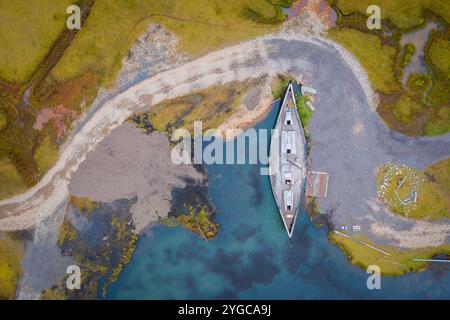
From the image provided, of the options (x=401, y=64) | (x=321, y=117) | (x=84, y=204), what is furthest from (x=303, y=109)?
(x=84, y=204)

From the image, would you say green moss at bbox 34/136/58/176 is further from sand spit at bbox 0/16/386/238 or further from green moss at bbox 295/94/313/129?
green moss at bbox 295/94/313/129

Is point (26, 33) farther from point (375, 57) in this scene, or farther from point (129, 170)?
point (375, 57)

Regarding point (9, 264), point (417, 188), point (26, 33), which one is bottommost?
point (9, 264)

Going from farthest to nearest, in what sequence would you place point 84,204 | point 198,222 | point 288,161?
point 198,222 → point 84,204 → point 288,161

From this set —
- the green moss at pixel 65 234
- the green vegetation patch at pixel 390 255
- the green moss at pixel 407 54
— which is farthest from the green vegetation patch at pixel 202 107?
the green vegetation patch at pixel 390 255

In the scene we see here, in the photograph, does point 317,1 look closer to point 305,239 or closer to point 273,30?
point 273,30

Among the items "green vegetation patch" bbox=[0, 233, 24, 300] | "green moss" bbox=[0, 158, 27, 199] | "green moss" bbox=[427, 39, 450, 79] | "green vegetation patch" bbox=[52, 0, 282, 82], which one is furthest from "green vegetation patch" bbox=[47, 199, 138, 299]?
"green moss" bbox=[427, 39, 450, 79]
